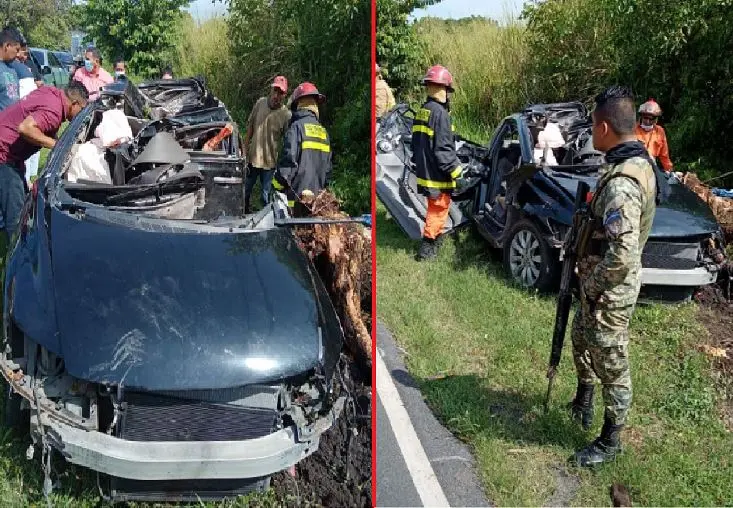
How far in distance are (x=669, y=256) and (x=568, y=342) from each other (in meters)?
1.03

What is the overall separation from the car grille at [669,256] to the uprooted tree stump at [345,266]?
2.04 metres

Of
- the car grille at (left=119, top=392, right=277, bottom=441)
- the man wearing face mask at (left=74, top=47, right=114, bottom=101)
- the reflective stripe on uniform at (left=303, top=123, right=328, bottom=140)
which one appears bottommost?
the car grille at (left=119, top=392, right=277, bottom=441)

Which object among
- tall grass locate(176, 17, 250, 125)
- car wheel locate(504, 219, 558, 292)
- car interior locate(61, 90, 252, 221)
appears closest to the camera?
car interior locate(61, 90, 252, 221)

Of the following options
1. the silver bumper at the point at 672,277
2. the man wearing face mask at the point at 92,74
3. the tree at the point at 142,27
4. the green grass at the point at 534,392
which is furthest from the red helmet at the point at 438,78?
the tree at the point at 142,27

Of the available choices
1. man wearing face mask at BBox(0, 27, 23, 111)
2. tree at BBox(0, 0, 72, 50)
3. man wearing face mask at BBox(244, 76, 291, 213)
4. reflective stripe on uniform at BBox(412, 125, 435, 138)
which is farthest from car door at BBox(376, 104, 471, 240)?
tree at BBox(0, 0, 72, 50)

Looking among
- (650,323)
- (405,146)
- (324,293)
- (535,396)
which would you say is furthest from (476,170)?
(324,293)

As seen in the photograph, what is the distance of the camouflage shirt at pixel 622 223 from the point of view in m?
3.18

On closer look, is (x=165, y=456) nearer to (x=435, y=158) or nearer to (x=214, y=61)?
(x=435, y=158)

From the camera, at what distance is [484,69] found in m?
13.4

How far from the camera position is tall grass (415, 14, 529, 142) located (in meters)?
12.9

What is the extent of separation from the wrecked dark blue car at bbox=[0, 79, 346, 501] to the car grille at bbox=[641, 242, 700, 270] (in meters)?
2.65

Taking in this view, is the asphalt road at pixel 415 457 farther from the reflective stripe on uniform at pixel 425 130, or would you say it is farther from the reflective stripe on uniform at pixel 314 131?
the reflective stripe on uniform at pixel 425 130

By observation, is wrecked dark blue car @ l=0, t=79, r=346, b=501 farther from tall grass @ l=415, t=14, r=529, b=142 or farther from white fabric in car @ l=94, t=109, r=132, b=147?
tall grass @ l=415, t=14, r=529, b=142

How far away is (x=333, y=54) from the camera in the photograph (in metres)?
9.41
